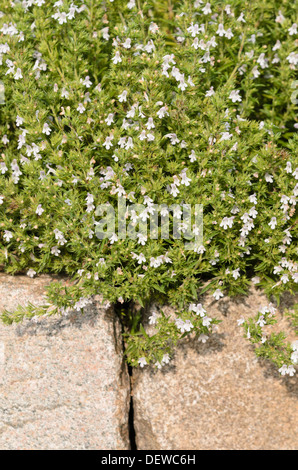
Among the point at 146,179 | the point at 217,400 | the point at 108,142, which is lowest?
the point at 217,400

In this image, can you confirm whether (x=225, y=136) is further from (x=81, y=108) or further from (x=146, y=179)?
(x=81, y=108)

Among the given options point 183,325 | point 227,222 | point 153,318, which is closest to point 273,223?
point 227,222

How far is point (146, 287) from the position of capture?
395cm

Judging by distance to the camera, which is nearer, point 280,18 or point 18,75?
point 18,75

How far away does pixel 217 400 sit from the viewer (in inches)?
156

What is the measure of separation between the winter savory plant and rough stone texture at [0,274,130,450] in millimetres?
208

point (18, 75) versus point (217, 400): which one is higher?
point (18, 75)

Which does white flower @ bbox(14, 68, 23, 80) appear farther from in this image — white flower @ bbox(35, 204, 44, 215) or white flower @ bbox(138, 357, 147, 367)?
white flower @ bbox(138, 357, 147, 367)

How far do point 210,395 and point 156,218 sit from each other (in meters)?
1.56

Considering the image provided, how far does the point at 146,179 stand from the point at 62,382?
1855mm

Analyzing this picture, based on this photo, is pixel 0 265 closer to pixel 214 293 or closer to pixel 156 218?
pixel 156 218

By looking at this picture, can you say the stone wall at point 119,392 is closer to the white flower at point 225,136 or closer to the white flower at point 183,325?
the white flower at point 183,325

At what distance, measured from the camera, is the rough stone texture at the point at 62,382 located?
12.8ft

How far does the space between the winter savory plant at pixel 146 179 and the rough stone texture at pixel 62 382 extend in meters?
0.21
